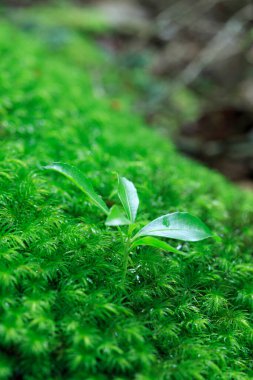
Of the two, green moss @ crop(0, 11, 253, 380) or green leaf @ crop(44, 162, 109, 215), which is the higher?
green leaf @ crop(44, 162, 109, 215)

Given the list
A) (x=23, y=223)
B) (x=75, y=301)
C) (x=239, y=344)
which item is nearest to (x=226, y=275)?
(x=239, y=344)

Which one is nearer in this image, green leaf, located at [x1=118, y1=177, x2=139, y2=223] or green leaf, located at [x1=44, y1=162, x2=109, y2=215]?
green leaf, located at [x1=44, y1=162, x2=109, y2=215]

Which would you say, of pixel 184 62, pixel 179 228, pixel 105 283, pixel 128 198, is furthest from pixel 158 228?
pixel 184 62

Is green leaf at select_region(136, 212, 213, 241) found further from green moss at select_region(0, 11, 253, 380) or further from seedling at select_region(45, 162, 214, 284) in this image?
green moss at select_region(0, 11, 253, 380)

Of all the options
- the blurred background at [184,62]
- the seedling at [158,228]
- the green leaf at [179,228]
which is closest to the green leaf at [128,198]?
the seedling at [158,228]

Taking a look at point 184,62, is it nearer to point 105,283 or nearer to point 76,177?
point 76,177

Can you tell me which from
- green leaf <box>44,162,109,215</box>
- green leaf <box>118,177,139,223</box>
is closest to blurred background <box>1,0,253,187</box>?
green leaf <box>118,177,139,223</box>

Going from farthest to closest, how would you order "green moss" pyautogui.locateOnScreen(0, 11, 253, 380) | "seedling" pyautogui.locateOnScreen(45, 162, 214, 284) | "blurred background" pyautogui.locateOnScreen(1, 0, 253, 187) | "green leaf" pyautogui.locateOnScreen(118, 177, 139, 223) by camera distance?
"blurred background" pyautogui.locateOnScreen(1, 0, 253, 187) < "green leaf" pyautogui.locateOnScreen(118, 177, 139, 223) < "seedling" pyautogui.locateOnScreen(45, 162, 214, 284) < "green moss" pyautogui.locateOnScreen(0, 11, 253, 380)
